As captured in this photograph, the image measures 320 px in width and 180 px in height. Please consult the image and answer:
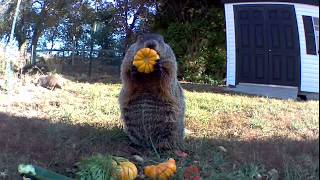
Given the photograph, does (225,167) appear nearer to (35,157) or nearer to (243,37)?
(35,157)

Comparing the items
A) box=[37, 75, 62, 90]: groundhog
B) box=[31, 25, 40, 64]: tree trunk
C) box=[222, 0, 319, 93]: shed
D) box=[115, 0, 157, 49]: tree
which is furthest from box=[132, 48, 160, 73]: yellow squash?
box=[115, 0, 157, 49]: tree

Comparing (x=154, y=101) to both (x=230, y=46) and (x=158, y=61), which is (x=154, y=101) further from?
(x=230, y=46)

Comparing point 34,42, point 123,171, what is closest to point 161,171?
point 123,171

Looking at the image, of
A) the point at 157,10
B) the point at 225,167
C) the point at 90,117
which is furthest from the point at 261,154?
the point at 157,10

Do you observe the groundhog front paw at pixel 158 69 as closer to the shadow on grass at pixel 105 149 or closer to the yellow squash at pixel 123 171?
the shadow on grass at pixel 105 149

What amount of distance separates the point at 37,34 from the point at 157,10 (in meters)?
4.22

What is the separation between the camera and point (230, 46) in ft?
50.5

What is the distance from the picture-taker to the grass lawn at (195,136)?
17.5 feet

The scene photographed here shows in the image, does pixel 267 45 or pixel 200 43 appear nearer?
pixel 267 45

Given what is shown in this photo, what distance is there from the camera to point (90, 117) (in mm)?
7707

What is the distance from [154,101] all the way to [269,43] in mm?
5051

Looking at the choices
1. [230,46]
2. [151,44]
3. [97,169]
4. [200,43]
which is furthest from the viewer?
[200,43]

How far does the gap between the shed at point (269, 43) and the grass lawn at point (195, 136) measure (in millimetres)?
1094

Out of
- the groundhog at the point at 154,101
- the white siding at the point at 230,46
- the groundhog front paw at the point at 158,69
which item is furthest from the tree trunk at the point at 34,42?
the groundhog front paw at the point at 158,69
